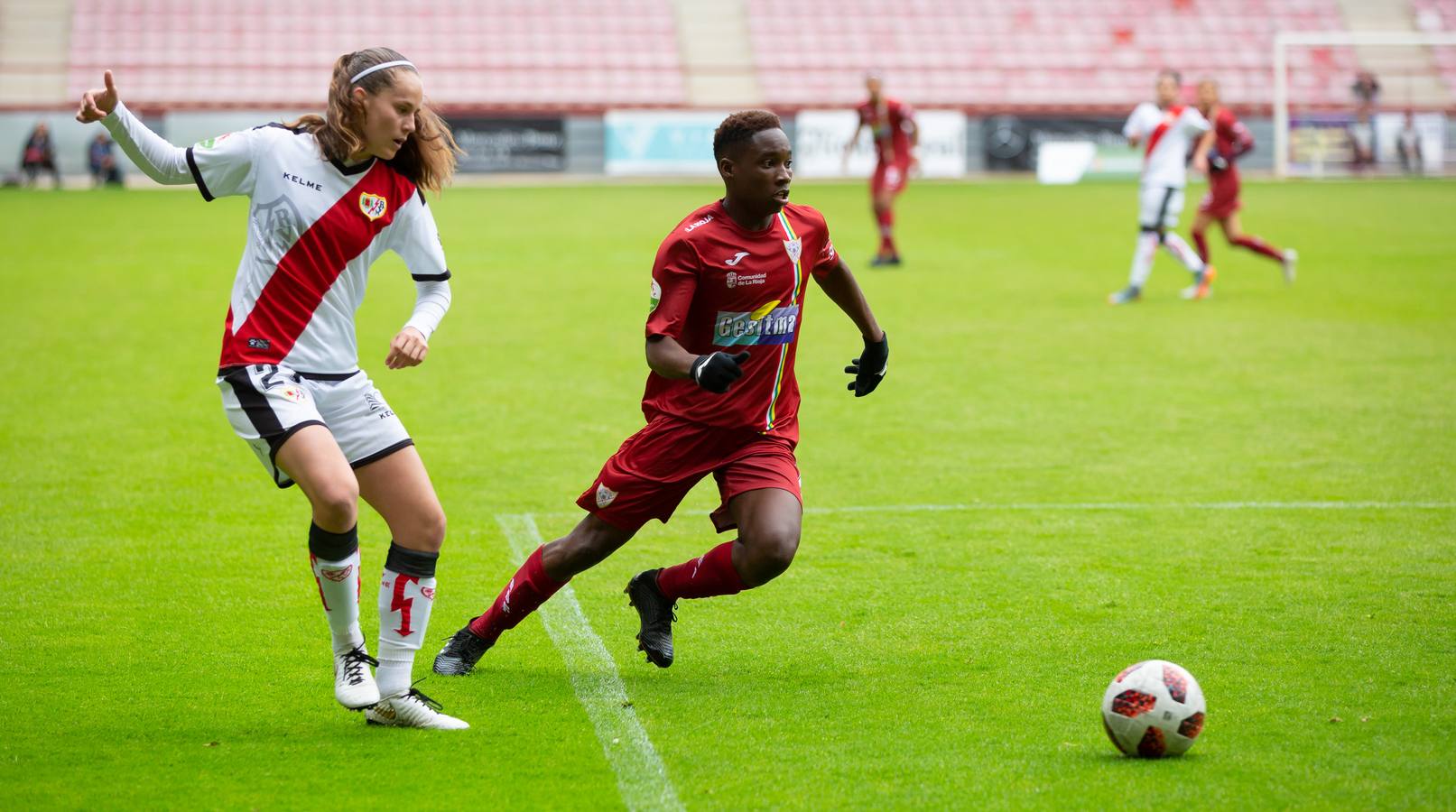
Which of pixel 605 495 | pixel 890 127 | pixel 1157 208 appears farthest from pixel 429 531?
pixel 890 127

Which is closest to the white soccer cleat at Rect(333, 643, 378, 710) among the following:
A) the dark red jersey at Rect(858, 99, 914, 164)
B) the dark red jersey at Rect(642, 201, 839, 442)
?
the dark red jersey at Rect(642, 201, 839, 442)

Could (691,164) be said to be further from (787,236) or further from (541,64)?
(787,236)

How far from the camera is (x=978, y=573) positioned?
260 inches

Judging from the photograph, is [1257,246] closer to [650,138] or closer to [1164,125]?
[1164,125]

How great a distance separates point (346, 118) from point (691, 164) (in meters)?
34.5

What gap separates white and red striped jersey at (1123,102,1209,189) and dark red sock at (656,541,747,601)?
12.4 m

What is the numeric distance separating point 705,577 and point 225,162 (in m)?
2.04

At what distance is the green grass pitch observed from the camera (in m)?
4.35

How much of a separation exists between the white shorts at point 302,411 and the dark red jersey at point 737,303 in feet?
2.99

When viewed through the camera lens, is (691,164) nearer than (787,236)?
No

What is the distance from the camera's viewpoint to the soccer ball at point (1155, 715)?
14.3 ft

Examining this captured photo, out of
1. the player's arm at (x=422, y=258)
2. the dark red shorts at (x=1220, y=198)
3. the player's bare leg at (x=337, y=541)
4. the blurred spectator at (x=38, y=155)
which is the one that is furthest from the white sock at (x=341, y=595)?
the blurred spectator at (x=38, y=155)

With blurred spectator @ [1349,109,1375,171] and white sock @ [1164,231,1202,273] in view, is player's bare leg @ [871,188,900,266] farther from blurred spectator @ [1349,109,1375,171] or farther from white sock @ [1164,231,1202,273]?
blurred spectator @ [1349,109,1375,171]

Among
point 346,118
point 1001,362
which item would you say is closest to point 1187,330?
point 1001,362
